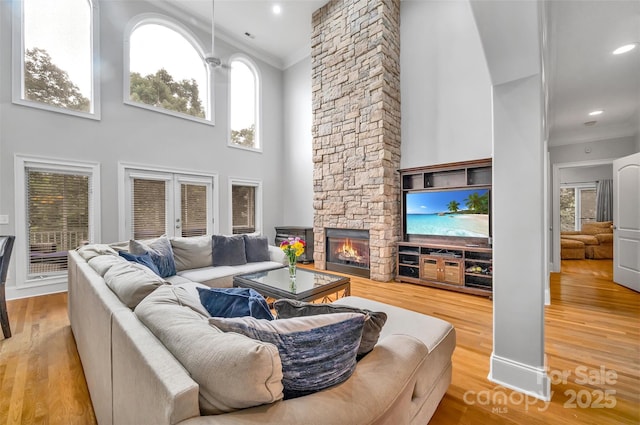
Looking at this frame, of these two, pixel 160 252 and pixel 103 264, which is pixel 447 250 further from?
pixel 103 264

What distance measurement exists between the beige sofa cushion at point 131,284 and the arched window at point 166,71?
416cm

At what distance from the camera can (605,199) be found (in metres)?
7.75

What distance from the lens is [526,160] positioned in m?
1.74

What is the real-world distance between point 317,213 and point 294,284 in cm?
285

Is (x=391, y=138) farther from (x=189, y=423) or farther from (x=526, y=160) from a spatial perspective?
(x=189, y=423)

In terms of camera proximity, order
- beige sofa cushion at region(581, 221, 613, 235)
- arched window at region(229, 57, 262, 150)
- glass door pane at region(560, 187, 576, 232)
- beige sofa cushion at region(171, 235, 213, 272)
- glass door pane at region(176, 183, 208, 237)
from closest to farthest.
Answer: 1. beige sofa cushion at region(171, 235, 213, 272)
2. glass door pane at region(176, 183, 208, 237)
3. arched window at region(229, 57, 262, 150)
4. beige sofa cushion at region(581, 221, 613, 235)
5. glass door pane at region(560, 187, 576, 232)

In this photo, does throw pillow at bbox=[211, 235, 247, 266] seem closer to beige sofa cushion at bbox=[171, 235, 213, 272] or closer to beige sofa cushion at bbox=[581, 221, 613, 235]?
beige sofa cushion at bbox=[171, 235, 213, 272]

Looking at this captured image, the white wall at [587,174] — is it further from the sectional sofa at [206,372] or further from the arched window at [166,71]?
the arched window at [166,71]

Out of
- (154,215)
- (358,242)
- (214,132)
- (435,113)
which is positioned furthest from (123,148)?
(435,113)

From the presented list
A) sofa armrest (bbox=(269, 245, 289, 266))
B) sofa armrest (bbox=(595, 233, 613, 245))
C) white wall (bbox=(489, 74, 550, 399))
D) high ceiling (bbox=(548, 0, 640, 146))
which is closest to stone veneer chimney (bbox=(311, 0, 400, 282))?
sofa armrest (bbox=(269, 245, 289, 266))

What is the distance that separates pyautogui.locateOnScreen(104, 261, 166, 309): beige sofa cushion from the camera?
1.32m

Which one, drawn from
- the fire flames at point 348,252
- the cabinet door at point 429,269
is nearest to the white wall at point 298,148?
the fire flames at point 348,252

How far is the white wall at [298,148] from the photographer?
21.0 feet

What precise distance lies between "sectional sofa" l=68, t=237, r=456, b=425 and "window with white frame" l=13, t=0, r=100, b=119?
13.0 ft
